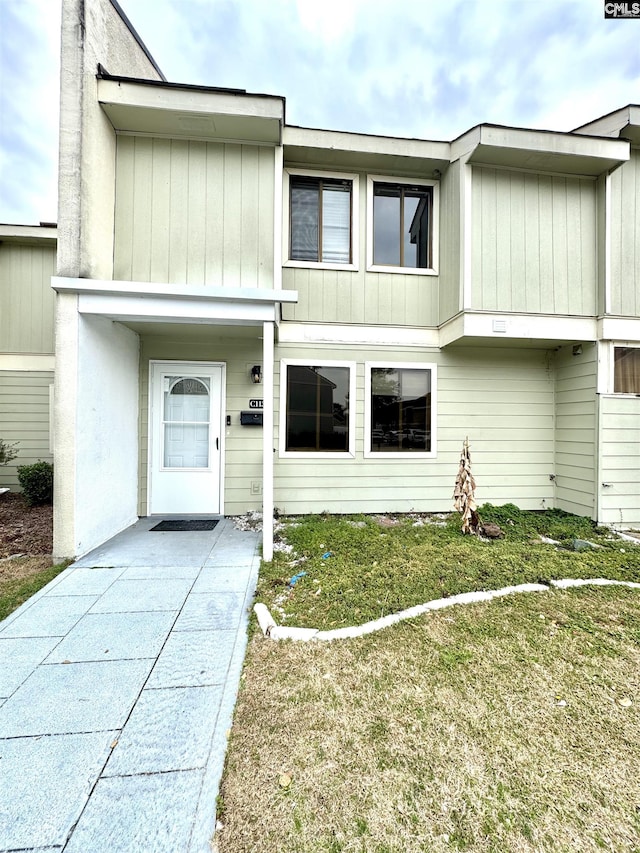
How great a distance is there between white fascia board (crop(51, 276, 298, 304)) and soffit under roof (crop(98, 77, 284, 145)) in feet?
7.24

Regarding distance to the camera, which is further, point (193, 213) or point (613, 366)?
point (613, 366)

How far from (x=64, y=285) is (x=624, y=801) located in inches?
215

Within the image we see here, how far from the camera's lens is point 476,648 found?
2.44 metres

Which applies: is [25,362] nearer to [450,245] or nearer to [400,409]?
[400,409]

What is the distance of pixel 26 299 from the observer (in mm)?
7426

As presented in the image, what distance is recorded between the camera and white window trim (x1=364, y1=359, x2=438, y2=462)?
5633 millimetres

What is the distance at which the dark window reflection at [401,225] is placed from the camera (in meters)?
5.67

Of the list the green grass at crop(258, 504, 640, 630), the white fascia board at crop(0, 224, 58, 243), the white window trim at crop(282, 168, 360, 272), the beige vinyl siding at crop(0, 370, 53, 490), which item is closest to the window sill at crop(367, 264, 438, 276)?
the white window trim at crop(282, 168, 360, 272)

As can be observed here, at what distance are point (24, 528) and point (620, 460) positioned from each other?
8.69 meters

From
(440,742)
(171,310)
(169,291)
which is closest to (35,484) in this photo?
(171,310)

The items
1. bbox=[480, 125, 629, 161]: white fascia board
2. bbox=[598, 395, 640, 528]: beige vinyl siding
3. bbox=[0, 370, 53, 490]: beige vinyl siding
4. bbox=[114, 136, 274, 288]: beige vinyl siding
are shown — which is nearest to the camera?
bbox=[114, 136, 274, 288]: beige vinyl siding

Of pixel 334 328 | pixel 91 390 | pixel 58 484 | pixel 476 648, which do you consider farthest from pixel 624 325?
pixel 58 484

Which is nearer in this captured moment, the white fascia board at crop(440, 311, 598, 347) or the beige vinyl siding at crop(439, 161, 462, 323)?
the white fascia board at crop(440, 311, 598, 347)

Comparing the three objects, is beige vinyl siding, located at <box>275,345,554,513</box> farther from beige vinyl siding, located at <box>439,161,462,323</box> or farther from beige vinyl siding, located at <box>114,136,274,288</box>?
beige vinyl siding, located at <box>114,136,274,288</box>
